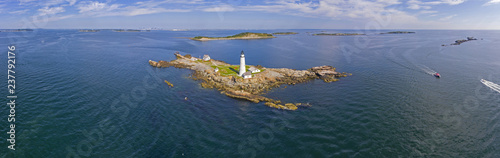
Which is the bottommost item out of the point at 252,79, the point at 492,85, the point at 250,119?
the point at 250,119

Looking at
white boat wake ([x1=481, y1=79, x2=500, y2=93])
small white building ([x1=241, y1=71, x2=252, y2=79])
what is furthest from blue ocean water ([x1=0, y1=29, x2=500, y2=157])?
small white building ([x1=241, y1=71, x2=252, y2=79])

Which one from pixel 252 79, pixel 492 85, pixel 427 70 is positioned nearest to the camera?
pixel 492 85

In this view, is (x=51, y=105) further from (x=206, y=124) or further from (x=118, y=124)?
(x=206, y=124)

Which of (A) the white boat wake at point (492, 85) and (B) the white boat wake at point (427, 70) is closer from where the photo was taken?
(A) the white boat wake at point (492, 85)

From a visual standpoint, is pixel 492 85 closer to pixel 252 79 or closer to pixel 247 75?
pixel 252 79

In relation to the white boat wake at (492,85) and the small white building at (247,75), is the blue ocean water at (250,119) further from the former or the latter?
the small white building at (247,75)

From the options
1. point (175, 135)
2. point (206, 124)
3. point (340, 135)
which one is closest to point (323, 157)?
point (340, 135)

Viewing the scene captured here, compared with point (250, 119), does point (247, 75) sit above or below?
above

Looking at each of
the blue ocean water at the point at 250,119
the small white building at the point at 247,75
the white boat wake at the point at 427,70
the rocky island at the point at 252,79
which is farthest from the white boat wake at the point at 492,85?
the small white building at the point at 247,75

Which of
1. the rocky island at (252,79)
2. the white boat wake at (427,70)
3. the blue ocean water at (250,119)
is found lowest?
the blue ocean water at (250,119)

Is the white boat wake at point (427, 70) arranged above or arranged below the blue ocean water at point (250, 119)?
above

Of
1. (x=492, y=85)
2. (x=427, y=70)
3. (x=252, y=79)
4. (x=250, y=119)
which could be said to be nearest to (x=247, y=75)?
(x=252, y=79)
